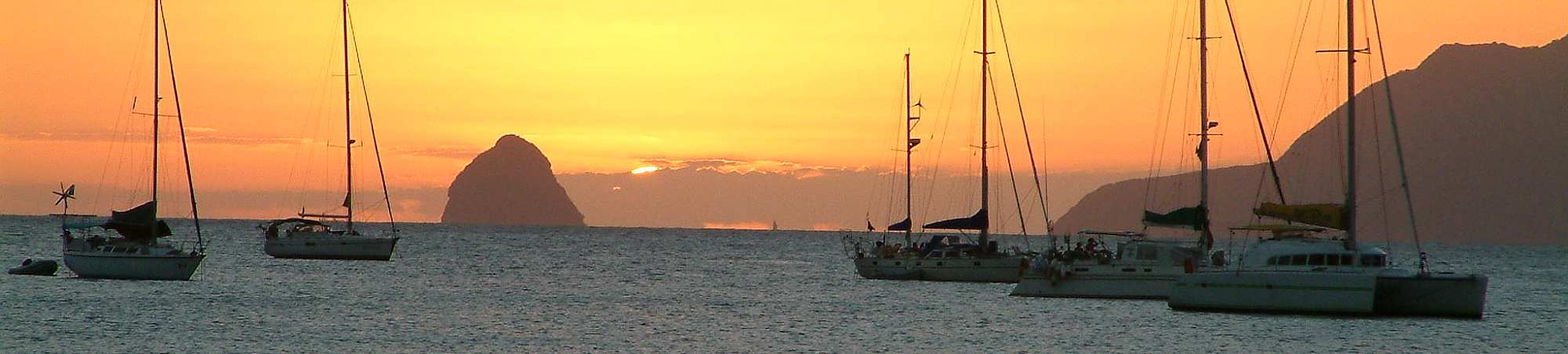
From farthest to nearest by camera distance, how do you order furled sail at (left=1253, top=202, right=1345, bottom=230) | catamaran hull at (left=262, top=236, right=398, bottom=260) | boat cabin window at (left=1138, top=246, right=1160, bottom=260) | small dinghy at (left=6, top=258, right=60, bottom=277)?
catamaran hull at (left=262, top=236, right=398, bottom=260) → small dinghy at (left=6, top=258, right=60, bottom=277) → boat cabin window at (left=1138, top=246, right=1160, bottom=260) → furled sail at (left=1253, top=202, right=1345, bottom=230)

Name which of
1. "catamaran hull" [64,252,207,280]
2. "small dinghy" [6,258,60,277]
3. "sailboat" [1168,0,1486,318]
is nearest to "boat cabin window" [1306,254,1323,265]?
"sailboat" [1168,0,1486,318]

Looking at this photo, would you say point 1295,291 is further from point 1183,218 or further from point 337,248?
point 337,248

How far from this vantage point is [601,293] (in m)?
70.3

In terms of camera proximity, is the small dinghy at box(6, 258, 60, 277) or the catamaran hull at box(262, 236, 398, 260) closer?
the small dinghy at box(6, 258, 60, 277)

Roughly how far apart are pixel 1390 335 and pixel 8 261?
233 feet

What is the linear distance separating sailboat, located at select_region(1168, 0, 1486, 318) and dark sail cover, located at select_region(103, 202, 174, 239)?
1460 inches

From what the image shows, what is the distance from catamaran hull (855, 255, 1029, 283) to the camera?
72062 millimetres

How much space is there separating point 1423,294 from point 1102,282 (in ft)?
42.4

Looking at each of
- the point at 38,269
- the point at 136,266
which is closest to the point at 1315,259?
the point at 136,266

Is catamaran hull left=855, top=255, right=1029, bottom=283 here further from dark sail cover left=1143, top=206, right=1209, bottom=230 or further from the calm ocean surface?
dark sail cover left=1143, top=206, right=1209, bottom=230

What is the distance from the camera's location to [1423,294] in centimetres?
4972

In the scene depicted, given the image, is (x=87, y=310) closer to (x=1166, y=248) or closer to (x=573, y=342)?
(x=573, y=342)

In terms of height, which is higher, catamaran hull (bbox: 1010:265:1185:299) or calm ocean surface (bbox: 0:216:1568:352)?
catamaran hull (bbox: 1010:265:1185:299)

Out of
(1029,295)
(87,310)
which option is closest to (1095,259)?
(1029,295)
